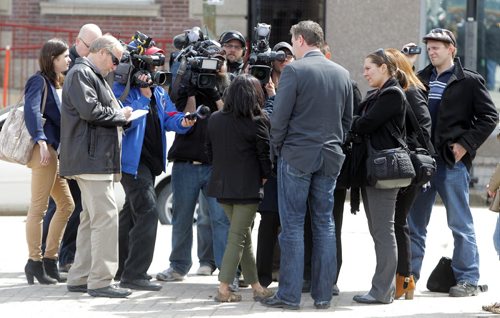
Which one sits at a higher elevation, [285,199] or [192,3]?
[192,3]

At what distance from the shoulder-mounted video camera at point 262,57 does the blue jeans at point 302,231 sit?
3.42 ft

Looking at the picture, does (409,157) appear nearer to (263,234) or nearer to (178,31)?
(263,234)

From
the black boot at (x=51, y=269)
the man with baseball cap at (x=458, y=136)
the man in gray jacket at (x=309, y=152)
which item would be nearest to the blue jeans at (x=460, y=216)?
the man with baseball cap at (x=458, y=136)

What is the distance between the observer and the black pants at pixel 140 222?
917 cm

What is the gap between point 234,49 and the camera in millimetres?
9875

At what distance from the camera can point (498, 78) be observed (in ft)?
58.9

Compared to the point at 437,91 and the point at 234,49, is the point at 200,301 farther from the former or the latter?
the point at 437,91

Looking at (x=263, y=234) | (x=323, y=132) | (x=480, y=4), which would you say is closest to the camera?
(x=323, y=132)

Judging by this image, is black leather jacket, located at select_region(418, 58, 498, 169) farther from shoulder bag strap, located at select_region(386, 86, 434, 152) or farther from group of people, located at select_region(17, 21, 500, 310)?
shoulder bag strap, located at select_region(386, 86, 434, 152)

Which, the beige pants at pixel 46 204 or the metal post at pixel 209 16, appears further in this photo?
the metal post at pixel 209 16

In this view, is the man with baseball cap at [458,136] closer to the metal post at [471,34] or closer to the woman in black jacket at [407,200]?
the woman in black jacket at [407,200]

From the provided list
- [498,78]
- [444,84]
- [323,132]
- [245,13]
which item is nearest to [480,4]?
[498,78]

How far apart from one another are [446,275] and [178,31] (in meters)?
10.1

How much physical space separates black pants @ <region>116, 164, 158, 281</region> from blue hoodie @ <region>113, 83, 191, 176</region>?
13 centimetres
